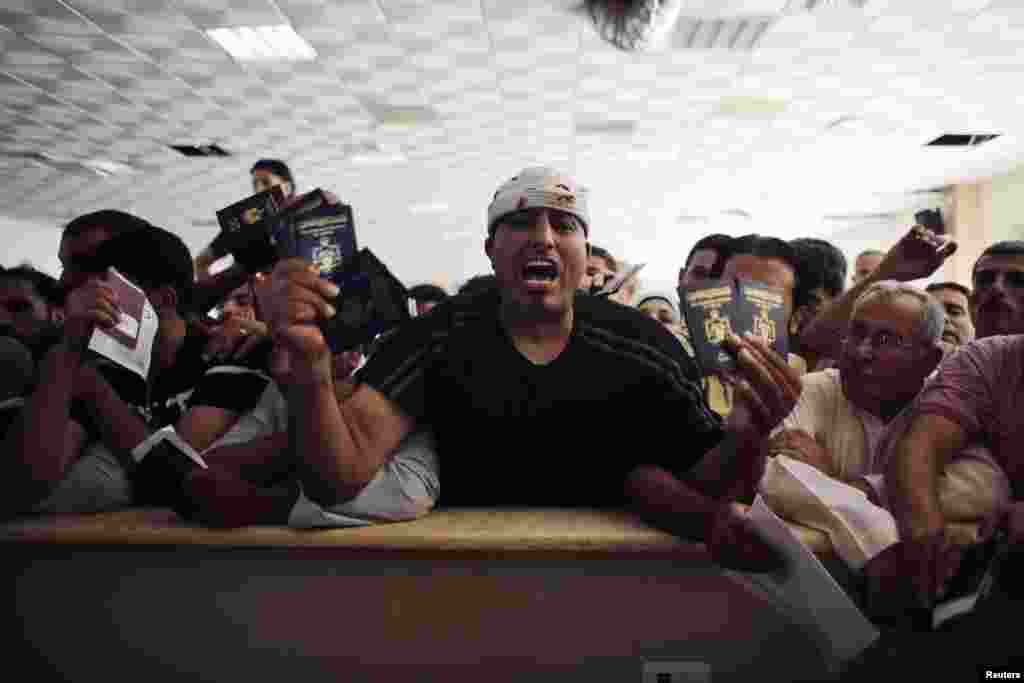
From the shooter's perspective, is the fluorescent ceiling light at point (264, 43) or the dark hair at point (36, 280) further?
the fluorescent ceiling light at point (264, 43)

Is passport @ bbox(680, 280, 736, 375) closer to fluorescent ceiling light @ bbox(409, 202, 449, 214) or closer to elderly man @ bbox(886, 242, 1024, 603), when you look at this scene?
elderly man @ bbox(886, 242, 1024, 603)

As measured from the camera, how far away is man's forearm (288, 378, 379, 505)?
1255 millimetres

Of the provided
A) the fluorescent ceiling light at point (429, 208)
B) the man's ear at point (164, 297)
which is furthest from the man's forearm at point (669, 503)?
the fluorescent ceiling light at point (429, 208)

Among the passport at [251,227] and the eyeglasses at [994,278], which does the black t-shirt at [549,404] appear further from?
the eyeglasses at [994,278]

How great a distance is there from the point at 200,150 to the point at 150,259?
25.0 ft

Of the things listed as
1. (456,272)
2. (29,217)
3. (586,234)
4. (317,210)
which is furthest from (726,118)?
(29,217)

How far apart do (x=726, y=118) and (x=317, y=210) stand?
694 cm

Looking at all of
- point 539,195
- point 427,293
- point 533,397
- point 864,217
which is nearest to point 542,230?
point 539,195

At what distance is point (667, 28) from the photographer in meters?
5.15

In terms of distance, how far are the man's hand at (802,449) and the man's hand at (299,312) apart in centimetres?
103

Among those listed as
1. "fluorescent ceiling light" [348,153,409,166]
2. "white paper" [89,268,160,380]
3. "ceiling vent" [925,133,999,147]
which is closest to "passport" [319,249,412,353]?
"white paper" [89,268,160,380]

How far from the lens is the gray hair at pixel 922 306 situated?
1.65 meters

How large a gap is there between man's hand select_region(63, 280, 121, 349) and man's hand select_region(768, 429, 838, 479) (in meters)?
1.46

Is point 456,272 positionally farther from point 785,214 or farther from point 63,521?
point 63,521
